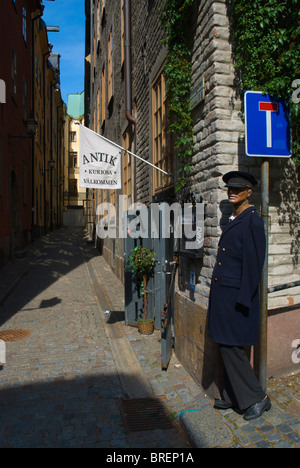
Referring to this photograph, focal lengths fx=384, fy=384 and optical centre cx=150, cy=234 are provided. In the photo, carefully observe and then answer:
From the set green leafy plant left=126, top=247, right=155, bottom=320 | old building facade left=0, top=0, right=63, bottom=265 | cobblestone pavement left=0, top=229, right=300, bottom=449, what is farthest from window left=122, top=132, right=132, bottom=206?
old building facade left=0, top=0, right=63, bottom=265

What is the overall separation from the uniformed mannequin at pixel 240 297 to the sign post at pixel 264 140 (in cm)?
14

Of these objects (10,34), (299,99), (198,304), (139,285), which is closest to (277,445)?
(198,304)

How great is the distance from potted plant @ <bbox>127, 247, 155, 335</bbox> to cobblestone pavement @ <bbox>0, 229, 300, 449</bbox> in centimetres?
18

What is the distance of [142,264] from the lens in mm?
5855

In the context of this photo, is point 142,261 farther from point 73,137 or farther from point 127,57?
point 73,137

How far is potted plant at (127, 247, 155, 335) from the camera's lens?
5875 mm

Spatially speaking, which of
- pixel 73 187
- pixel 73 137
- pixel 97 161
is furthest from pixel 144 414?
pixel 73 137

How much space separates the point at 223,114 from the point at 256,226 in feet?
4.04

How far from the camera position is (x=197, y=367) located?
4.09 m

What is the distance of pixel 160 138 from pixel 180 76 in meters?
1.94

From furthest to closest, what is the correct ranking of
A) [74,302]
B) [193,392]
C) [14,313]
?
[74,302] → [14,313] → [193,392]

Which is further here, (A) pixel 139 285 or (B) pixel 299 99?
(A) pixel 139 285
